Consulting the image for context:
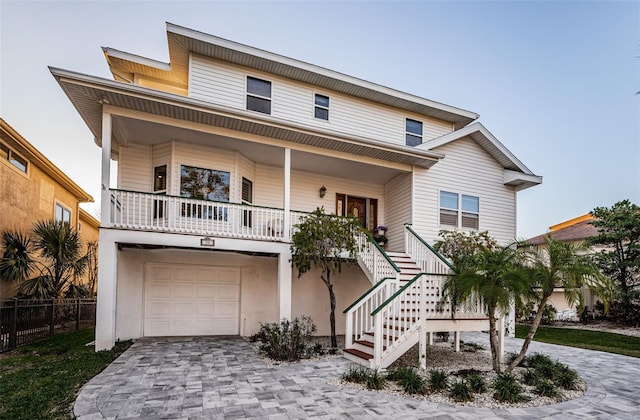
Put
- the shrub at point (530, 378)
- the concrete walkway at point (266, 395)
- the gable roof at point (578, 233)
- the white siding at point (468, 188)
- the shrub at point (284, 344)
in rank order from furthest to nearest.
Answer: the gable roof at point (578, 233) → the white siding at point (468, 188) → the shrub at point (284, 344) → the shrub at point (530, 378) → the concrete walkway at point (266, 395)

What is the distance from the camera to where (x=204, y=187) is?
10836mm

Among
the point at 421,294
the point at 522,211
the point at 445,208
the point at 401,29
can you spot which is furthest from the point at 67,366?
the point at 522,211

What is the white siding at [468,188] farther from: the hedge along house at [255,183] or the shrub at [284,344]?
the shrub at [284,344]

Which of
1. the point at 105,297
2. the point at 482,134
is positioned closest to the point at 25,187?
the point at 105,297

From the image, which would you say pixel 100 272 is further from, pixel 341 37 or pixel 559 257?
pixel 341 37

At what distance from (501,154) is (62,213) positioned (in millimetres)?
18047

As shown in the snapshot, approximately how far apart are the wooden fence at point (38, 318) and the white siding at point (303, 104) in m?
7.18

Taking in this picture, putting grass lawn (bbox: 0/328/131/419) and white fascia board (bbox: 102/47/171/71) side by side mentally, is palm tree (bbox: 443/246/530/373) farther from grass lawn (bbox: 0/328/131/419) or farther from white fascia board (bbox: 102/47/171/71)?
white fascia board (bbox: 102/47/171/71)

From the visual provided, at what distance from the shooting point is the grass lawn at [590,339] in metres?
10.1

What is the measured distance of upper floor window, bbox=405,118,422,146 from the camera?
1416cm

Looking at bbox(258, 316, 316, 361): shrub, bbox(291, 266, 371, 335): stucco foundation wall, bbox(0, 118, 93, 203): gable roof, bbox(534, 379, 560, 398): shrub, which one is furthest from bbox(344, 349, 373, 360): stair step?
bbox(0, 118, 93, 203): gable roof

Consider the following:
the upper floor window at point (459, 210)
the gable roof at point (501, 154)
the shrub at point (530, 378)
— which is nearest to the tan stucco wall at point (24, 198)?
the shrub at point (530, 378)

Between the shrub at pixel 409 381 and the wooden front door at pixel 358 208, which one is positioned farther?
the wooden front door at pixel 358 208

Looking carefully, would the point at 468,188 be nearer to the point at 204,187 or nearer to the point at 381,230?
the point at 381,230
